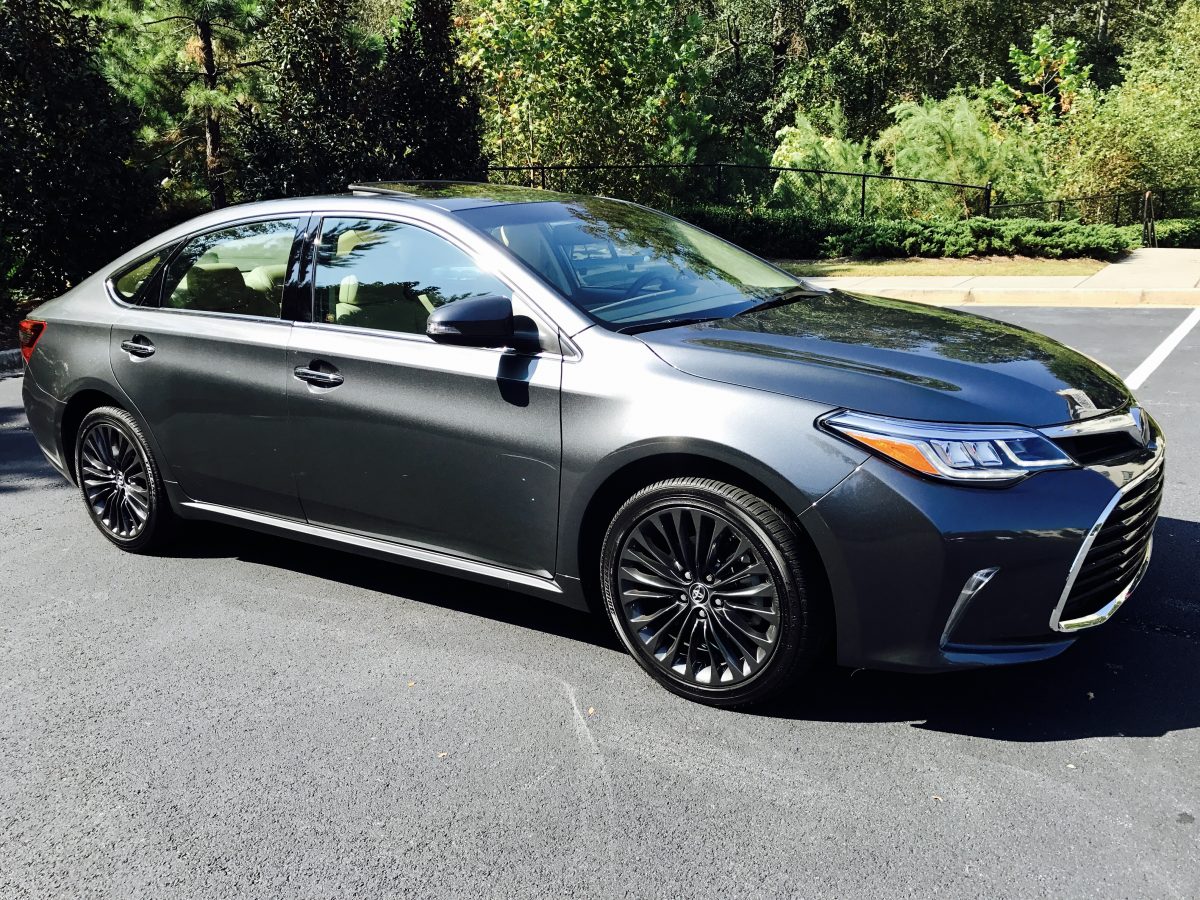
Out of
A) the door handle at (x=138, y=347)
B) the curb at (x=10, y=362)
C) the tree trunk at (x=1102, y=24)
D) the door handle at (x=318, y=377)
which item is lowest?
the curb at (x=10, y=362)

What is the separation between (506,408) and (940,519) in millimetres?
1517

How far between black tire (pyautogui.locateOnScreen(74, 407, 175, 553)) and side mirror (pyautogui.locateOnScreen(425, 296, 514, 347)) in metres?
2.03

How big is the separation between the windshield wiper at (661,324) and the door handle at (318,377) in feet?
3.86

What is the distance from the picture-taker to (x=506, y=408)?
383cm

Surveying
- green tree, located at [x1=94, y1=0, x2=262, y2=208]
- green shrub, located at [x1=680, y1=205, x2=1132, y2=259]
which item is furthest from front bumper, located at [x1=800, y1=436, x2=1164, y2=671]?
green shrub, located at [x1=680, y1=205, x2=1132, y2=259]

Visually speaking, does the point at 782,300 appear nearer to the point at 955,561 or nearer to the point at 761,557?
the point at 761,557

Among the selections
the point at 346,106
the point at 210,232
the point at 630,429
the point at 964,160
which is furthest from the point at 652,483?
the point at 964,160

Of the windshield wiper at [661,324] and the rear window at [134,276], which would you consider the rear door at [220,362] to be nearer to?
the rear window at [134,276]

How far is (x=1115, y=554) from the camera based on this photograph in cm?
335

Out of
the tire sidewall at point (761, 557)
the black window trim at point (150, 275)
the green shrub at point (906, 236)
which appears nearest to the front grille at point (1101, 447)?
the tire sidewall at point (761, 557)

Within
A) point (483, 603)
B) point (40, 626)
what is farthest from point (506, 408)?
point (40, 626)

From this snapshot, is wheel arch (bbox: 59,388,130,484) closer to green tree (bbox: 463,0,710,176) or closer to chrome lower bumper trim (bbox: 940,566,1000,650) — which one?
chrome lower bumper trim (bbox: 940,566,1000,650)

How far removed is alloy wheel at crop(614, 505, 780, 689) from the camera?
3420 millimetres

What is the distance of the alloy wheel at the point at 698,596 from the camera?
11.2 feet
